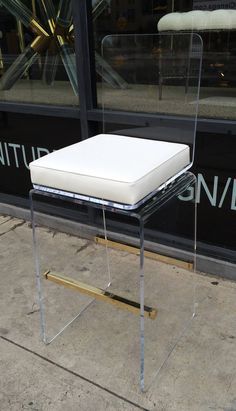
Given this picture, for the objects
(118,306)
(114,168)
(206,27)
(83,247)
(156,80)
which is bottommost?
(83,247)

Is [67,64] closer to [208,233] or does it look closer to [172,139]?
[172,139]

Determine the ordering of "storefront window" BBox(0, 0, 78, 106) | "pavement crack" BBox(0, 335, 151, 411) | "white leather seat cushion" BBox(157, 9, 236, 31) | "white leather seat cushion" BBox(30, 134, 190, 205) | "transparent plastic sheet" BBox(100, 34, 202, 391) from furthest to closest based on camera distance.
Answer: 1. "storefront window" BBox(0, 0, 78, 106)
2. "white leather seat cushion" BBox(157, 9, 236, 31)
3. "transparent plastic sheet" BBox(100, 34, 202, 391)
4. "pavement crack" BBox(0, 335, 151, 411)
5. "white leather seat cushion" BBox(30, 134, 190, 205)

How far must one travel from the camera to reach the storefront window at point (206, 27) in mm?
1944

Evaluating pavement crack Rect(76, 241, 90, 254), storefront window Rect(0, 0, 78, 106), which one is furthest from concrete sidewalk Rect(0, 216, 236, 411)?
storefront window Rect(0, 0, 78, 106)

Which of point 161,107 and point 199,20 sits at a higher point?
point 199,20

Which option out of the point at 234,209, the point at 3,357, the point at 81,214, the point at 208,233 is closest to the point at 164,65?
the point at 234,209

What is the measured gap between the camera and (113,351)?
180 centimetres

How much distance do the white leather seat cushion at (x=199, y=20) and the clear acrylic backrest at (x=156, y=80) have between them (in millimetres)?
237

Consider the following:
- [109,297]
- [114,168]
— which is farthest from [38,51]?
[109,297]

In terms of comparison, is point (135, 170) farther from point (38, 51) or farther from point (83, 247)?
point (38, 51)

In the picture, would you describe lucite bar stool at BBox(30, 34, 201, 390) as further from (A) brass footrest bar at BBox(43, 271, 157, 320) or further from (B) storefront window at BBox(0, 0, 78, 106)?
(B) storefront window at BBox(0, 0, 78, 106)

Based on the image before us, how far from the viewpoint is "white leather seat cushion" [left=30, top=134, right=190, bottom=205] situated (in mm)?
1366

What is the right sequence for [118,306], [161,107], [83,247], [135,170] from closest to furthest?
[135,170]
[118,306]
[161,107]
[83,247]

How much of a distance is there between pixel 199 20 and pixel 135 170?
102 centimetres
